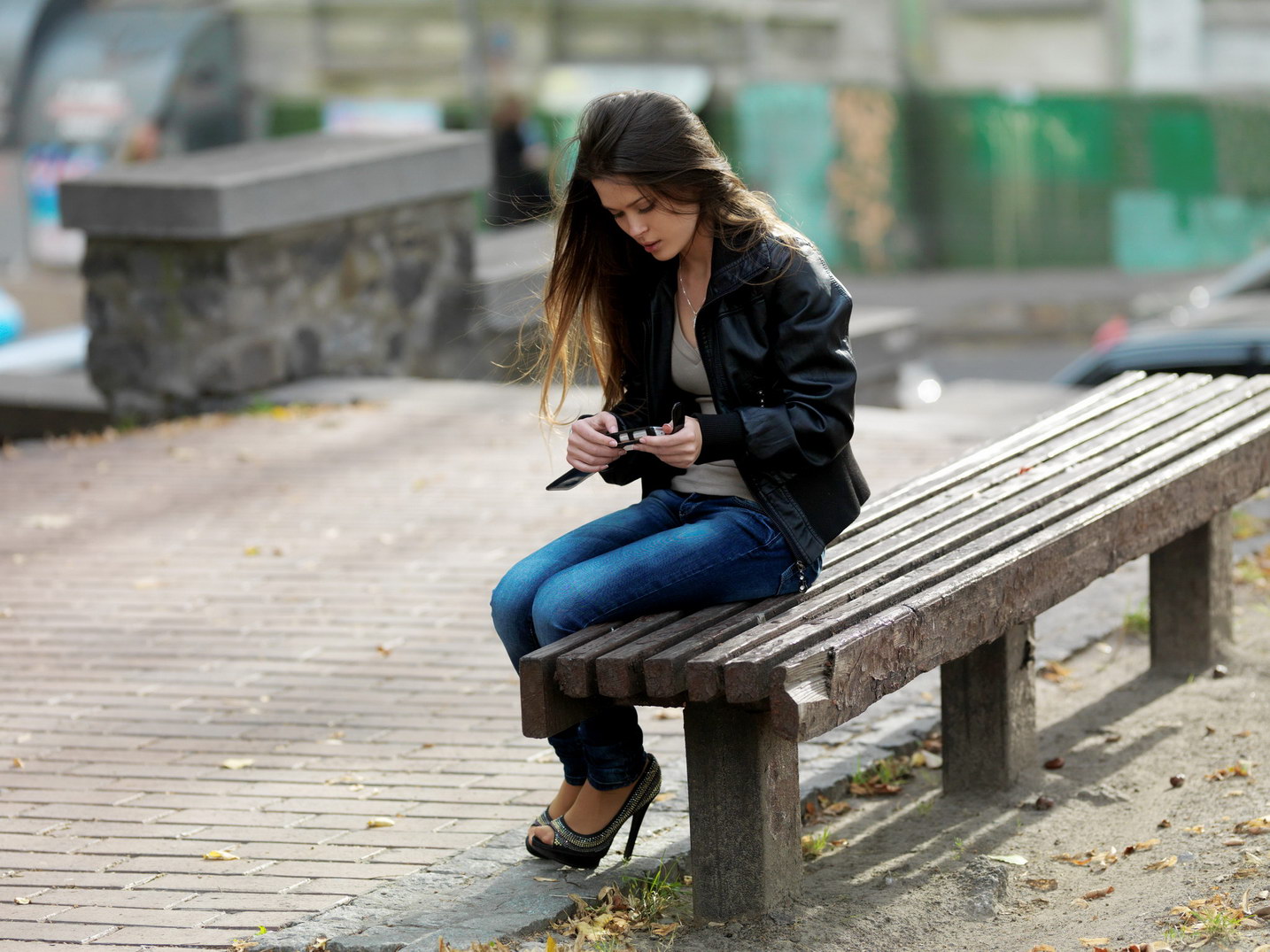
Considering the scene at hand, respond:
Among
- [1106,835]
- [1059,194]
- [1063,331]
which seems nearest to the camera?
[1106,835]

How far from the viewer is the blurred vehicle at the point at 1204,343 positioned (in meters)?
7.89

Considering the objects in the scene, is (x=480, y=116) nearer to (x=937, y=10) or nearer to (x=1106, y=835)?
(x=937, y=10)

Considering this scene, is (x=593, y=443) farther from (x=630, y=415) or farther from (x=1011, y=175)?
(x=1011, y=175)

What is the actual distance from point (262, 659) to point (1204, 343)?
186 inches

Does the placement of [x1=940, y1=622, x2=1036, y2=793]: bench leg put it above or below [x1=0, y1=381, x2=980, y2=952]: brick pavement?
above

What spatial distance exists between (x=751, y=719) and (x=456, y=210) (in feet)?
24.1

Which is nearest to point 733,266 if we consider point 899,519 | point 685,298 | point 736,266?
point 736,266

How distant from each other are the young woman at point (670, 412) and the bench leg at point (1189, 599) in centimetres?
168

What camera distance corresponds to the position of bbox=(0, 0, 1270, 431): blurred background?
19156 mm

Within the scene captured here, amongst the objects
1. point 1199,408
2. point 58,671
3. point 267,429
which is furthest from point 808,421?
point 267,429

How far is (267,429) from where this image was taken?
27.7ft

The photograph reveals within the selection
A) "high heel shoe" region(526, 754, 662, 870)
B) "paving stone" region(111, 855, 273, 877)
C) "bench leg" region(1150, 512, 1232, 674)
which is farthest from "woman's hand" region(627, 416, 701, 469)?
"bench leg" region(1150, 512, 1232, 674)

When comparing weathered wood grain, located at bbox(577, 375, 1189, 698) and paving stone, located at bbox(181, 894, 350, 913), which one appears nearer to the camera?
weathered wood grain, located at bbox(577, 375, 1189, 698)

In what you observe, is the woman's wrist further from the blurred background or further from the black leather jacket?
the blurred background
